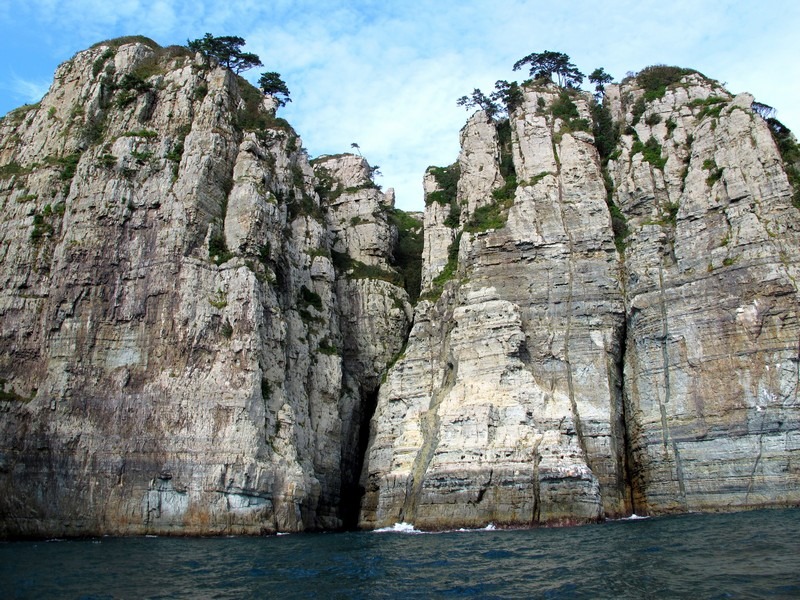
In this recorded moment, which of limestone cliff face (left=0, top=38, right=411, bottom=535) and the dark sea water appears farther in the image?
limestone cliff face (left=0, top=38, right=411, bottom=535)

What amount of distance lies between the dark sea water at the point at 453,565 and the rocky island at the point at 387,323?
4769mm

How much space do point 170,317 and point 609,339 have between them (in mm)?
27514

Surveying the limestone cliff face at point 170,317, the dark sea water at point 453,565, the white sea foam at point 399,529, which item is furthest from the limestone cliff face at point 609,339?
the limestone cliff face at point 170,317

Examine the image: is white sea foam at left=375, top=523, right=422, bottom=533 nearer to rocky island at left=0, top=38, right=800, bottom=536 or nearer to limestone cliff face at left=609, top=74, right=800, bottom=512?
rocky island at left=0, top=38, right=800, bottom=536

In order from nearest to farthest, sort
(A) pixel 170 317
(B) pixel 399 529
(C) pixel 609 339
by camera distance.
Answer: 1. (B) pixel 399 529
2. (A) pixel 170 317
3. (C) pixel 609 339

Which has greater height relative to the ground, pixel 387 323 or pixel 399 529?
pixel 387 323

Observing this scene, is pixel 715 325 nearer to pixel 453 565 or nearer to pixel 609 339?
pixel 609 339

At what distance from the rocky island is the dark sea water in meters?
4.77

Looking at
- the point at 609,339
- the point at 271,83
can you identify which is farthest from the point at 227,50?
the point at 609,339

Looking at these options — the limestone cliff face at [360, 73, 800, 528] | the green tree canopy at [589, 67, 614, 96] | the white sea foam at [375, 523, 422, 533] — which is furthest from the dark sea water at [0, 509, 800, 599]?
the green tree canopy at [589, 67, 614, 96]

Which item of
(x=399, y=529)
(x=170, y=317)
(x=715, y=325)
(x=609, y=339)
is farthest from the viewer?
(x=609, y=339)

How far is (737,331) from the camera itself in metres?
39.0

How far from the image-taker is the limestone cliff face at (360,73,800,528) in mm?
37656

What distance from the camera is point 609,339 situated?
144ft
